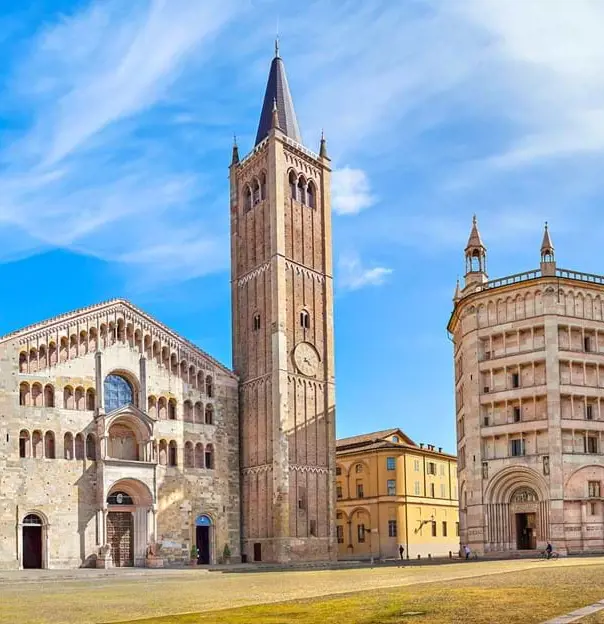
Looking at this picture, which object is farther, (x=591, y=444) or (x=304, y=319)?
(x=304, y=319)

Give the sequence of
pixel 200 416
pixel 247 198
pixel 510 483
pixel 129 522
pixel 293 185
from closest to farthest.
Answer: pixel 129 522
pixel 510 483
pixel 200 416
pixel 293 185
pixel 247 198

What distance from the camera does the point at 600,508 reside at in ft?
183

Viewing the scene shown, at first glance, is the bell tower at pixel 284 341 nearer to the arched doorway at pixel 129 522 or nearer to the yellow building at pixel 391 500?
the arched doorway at pixel 129 522

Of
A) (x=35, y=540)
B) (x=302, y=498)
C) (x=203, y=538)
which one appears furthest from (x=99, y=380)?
(x=302, y=498)

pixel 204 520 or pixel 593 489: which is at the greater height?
pixel 593 489

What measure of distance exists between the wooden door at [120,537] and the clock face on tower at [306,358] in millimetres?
15919

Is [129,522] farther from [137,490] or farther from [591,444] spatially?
[591,444]

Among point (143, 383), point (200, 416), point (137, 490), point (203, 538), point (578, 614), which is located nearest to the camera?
point (578, 614)

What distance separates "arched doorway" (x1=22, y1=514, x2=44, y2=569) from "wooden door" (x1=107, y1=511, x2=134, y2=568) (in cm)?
456

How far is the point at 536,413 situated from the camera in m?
57.2

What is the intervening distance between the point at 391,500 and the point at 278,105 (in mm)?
36981

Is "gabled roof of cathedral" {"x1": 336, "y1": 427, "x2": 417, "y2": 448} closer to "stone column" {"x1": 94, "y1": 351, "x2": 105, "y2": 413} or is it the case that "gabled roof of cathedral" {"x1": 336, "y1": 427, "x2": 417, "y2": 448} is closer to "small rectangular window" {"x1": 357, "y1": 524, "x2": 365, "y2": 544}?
"small rectangular window" {"x1": 357, "y1": 524, "x2": 365, "y2": 544}

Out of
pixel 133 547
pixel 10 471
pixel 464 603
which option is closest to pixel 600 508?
pixel 133 547

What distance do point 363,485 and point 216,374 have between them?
25884 millimetres
